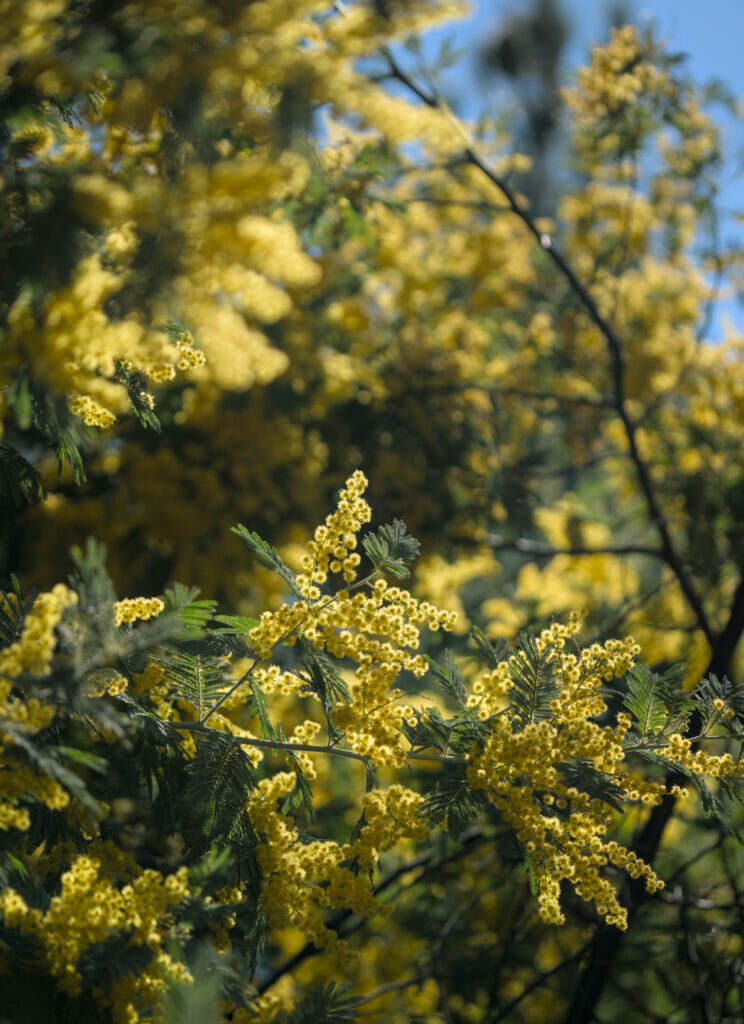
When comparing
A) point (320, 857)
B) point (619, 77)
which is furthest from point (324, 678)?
point (619, 77)

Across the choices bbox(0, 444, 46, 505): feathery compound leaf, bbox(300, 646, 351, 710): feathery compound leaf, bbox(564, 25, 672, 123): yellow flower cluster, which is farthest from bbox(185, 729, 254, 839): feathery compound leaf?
bbox(564, 25, 672, 123): yellow flower cluster

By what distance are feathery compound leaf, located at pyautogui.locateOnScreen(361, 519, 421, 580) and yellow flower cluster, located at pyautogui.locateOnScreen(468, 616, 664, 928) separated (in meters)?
0.29

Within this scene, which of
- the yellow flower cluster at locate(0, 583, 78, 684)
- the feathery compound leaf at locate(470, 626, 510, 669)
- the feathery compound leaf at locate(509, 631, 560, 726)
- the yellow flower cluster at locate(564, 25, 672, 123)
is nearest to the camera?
the yellow flower cluster at locate(0, 583, 78, 684)

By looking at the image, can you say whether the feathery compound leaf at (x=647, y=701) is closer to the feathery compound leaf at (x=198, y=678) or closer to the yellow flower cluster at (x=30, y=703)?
the feathery compound leaf at (x=198, y=678)

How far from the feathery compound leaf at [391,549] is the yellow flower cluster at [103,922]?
653 millimetres

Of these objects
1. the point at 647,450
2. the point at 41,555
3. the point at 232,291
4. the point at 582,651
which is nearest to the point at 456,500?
the point at 647,450

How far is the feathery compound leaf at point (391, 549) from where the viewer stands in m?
1.75

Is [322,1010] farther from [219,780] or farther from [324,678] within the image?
[324,678]

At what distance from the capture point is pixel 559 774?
5.96 feet

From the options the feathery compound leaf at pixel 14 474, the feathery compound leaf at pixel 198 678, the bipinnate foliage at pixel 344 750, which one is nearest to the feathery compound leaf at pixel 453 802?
the bipinnate foliage at pixel 344 750

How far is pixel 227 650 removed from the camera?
1771 mm

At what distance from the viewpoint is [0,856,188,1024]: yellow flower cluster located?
1410 mm

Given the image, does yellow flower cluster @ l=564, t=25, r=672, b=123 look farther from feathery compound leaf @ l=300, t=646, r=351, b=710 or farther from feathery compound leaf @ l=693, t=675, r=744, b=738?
feathery compound leaf @ l=300, t=646, r=351, b=710

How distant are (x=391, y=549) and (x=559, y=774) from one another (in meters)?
0.56
